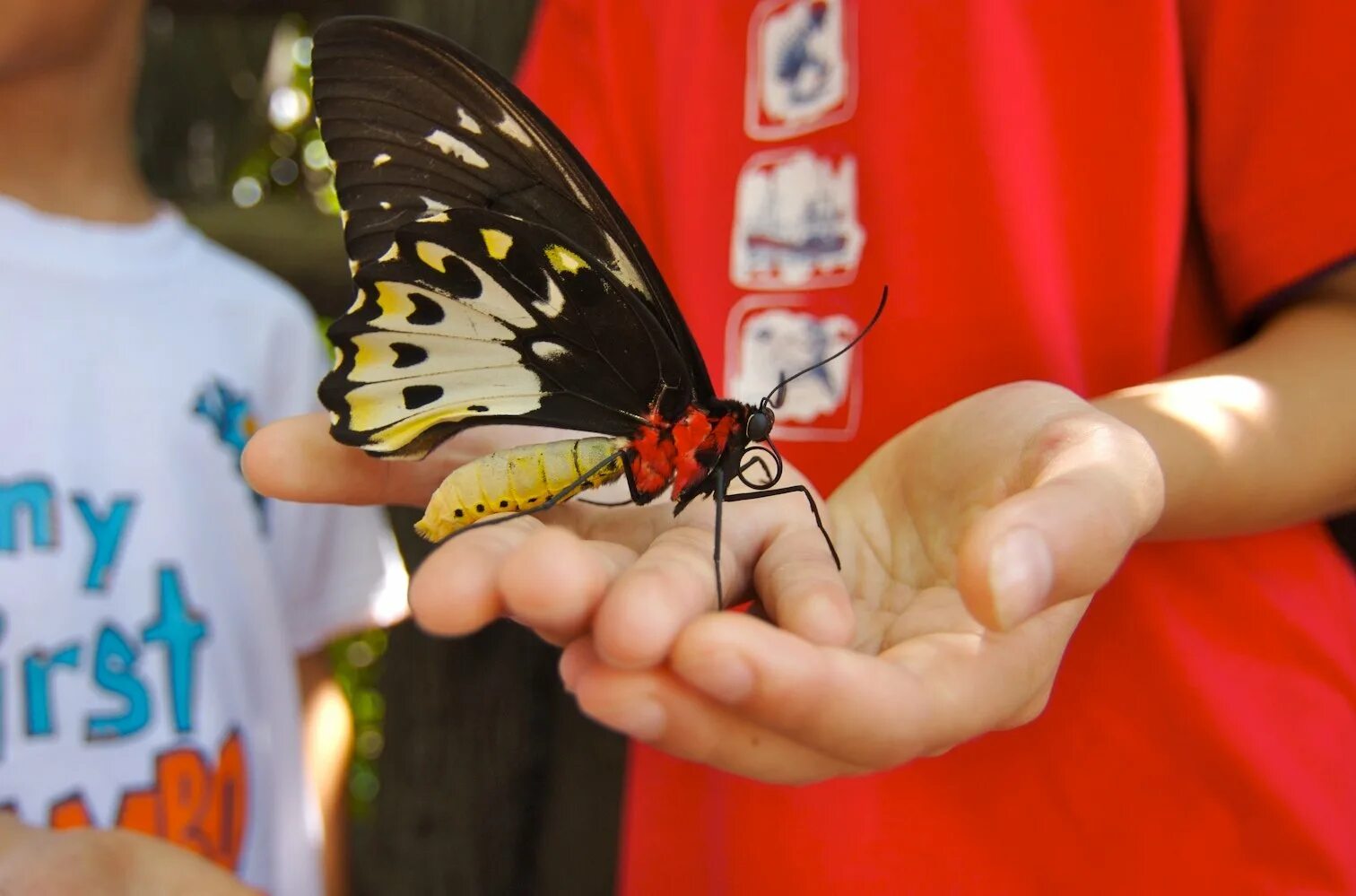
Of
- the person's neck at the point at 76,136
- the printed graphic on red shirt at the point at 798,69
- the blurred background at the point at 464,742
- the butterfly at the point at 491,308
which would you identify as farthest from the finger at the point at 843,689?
the person's neck at the point at 76,136

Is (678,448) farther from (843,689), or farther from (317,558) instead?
(317,558)

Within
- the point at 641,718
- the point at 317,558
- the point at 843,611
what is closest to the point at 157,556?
the point at 317,558

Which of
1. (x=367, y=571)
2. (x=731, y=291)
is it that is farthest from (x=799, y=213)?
(x=367, y=571)

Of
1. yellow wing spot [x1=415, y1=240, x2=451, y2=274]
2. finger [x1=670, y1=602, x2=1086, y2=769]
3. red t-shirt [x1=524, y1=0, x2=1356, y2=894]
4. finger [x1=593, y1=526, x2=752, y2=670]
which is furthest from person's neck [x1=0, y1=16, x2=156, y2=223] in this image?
finger [x1=670, y1=602, x2=1086, y2=769]

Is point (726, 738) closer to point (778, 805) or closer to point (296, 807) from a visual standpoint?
point (778, 805)

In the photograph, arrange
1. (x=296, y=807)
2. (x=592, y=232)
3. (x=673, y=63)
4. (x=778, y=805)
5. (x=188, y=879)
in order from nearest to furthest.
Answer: (x=188, y=879) → (x=592, y=232) → (x=778, y=805) → (x=673, y=63) → (x=296, y=807)

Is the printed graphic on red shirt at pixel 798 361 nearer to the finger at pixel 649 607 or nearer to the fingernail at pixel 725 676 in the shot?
the finger at pixel 649 607

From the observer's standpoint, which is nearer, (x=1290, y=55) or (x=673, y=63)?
(x=1290, y=55)
